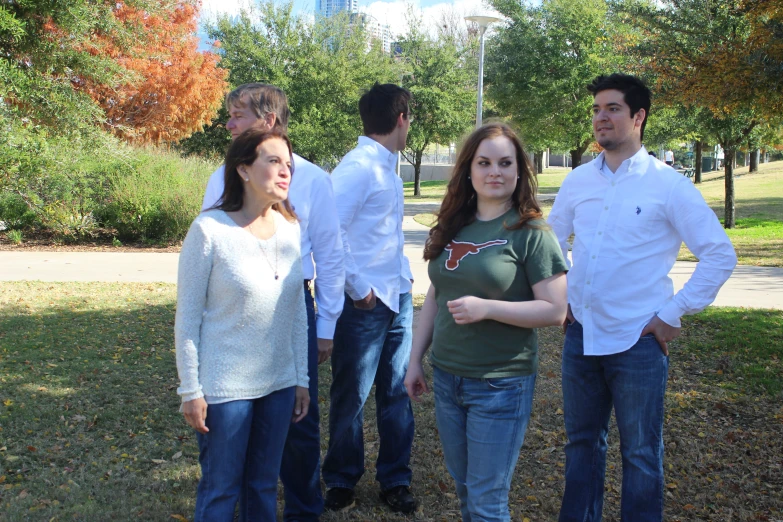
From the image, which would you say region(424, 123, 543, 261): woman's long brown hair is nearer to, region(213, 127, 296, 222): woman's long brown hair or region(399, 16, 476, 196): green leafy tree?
region(213, 127, 296, 222): woman's long brown hair

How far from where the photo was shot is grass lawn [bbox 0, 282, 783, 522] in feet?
12.9

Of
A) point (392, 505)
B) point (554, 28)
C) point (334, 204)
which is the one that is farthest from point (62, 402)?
point (554, 28)

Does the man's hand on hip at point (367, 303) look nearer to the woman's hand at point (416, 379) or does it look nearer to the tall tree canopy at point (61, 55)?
the woman's hand at point (416, 379)

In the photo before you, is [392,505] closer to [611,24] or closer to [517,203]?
[517,203]

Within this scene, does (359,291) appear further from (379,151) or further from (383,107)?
(383,107)

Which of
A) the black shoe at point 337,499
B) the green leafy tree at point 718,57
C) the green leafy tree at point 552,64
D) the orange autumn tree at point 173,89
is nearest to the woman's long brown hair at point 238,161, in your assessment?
the black shoe at point 337,499

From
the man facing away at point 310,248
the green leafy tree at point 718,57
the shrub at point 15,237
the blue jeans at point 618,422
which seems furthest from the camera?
the shrub at point 15,237

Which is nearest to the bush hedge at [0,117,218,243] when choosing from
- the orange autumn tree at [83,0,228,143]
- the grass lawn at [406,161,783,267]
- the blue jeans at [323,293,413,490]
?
the orange autumn tree at [83,0,228,143]

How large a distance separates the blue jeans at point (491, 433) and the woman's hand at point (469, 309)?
248mm

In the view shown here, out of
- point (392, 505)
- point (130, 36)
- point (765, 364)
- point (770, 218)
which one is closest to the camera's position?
point (392, 505)

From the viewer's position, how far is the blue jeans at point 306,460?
330 centimetres

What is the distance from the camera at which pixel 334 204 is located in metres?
3.38

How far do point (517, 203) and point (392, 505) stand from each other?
195cm

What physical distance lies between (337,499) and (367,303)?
1100 mm
